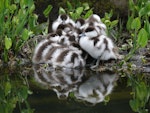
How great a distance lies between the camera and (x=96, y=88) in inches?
215

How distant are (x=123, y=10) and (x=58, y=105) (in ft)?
12.9

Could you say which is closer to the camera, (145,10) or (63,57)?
(63,57)

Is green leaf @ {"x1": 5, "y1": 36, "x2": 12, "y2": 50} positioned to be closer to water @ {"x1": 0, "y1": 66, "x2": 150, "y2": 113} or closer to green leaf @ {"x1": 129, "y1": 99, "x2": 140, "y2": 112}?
water @ {"x1": 0, "y1": 66, "x2": 150, "y2": 113}

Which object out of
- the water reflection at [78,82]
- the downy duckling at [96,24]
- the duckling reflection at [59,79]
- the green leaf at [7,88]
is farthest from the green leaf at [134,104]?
the downy duckling at [96,24]

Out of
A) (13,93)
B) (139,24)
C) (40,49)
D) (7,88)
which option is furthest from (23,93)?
(139,24)

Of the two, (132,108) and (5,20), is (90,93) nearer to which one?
(132,108)

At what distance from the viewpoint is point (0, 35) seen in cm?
658

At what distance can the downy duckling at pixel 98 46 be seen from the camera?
650 centimetres

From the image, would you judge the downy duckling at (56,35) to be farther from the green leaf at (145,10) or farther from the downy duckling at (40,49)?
the green leaf at (145,10)

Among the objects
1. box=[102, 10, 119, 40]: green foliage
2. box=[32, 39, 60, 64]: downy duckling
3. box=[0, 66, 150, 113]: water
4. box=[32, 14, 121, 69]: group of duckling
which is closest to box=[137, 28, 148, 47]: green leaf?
box=[32, 14, 121, 69]: group of duckling

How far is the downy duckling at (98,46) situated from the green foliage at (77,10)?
978mm

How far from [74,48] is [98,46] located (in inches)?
11.9

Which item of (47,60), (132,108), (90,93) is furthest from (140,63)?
(132,108)

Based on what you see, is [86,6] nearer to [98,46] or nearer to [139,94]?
[98,46]
